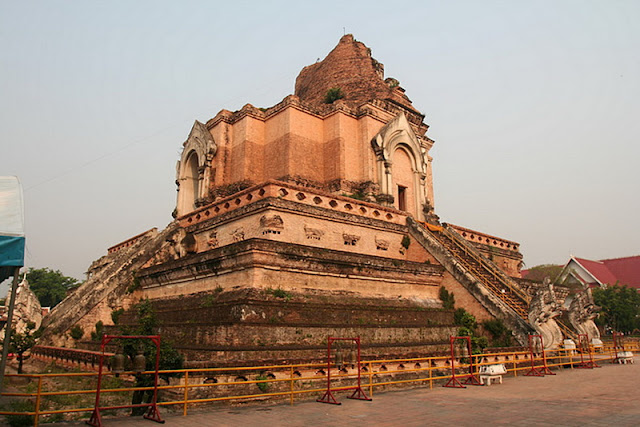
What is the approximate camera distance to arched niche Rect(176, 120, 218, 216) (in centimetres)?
2125

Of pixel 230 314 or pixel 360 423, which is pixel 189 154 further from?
pixel 360 423

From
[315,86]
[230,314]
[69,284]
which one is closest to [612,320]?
[315,86]

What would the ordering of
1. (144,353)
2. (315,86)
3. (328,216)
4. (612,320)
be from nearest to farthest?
(144,353) → (328,216) → (315,86) → (612,320)

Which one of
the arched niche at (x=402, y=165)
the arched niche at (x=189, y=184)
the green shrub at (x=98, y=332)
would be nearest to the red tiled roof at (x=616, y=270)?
the arched niche at (x=402, y=165)

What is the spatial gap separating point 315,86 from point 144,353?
1954 centimetres

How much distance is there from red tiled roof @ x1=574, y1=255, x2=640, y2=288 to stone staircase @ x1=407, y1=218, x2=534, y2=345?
29755 millimetres

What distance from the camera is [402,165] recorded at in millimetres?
22438

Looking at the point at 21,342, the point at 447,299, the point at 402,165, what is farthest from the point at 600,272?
the point at 21,342

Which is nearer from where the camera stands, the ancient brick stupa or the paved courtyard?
the paved courtyard

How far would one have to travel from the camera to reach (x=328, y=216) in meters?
16.2

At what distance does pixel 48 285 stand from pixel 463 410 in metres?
51.8

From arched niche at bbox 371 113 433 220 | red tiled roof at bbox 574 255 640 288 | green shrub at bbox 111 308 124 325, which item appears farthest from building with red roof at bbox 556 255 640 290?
green shrub at bbox 111 308 124 325

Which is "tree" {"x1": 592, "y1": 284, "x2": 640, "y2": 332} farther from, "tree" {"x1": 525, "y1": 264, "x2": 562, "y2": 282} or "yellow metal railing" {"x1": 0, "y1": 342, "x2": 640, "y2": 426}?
"yellow metal railing" {"x1": 0, "y1": 342, "x2": 640, "y2": 426}

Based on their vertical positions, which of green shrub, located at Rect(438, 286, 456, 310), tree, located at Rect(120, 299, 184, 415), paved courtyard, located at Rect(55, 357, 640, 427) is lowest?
paved courtyard, located at Rect(55, 357, 640, 427)
